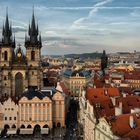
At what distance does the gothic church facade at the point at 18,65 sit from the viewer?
132 meters

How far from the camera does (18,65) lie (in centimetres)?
13225

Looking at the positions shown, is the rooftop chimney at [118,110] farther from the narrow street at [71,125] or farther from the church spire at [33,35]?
the church spire at [33,35]

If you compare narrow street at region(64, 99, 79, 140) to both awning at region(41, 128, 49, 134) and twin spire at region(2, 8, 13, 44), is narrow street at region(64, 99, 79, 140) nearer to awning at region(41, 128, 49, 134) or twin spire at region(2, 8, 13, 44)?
awning at region(41, 128, 49, 134)

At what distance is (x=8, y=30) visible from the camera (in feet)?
437

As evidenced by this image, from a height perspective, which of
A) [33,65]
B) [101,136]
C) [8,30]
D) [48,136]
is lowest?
[48,136]

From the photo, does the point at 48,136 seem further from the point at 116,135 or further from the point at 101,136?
the point at 116,135

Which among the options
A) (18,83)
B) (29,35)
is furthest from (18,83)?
(29,35)

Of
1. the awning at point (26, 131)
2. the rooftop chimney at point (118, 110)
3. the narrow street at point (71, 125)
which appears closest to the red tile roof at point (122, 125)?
the rooftop chimney at point (118, 110)

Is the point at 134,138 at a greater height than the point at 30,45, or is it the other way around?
the point at 30,45

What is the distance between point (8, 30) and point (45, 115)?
39.0m

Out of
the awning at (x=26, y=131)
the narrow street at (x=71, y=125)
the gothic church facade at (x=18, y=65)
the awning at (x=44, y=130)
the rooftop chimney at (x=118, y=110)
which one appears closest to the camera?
the rooftop chimney at (x=118, y=110)

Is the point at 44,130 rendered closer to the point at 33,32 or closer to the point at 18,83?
the point at 18,83

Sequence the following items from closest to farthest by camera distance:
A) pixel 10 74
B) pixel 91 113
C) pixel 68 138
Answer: pixel 91 113 < pixel 68 138 < pixel 10 74

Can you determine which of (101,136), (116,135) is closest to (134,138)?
(116,135)
